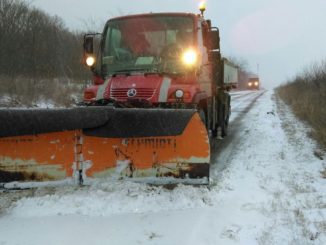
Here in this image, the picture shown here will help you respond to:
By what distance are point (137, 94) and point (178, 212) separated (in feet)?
6.52

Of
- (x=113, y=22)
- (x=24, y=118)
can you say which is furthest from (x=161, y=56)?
(x=24, y=118)

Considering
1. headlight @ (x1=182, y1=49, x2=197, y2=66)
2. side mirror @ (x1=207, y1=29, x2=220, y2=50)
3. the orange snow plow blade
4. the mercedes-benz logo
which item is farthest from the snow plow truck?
side mirror @ (x1=207, y1=29, x2=220, y2=50)

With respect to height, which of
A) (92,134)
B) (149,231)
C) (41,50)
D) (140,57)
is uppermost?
(41,50)

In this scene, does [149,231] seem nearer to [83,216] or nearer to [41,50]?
[83,216]

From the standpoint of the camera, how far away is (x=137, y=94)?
20.3ft

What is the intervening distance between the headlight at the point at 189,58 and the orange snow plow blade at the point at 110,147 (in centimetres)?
152

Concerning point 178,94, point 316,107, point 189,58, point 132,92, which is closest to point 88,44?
point 132,92

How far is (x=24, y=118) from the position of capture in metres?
4.99

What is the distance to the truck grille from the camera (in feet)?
20.1

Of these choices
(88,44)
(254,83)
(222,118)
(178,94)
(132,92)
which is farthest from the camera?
(254,83)

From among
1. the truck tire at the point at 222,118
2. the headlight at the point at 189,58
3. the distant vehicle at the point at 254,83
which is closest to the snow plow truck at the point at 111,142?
the headlight at the point at 189,58

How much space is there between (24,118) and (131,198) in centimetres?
144

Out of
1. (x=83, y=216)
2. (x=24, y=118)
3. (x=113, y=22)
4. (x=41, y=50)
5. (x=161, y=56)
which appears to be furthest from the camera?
(x=41, y=50)

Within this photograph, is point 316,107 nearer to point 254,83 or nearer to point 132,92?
point 132,92
